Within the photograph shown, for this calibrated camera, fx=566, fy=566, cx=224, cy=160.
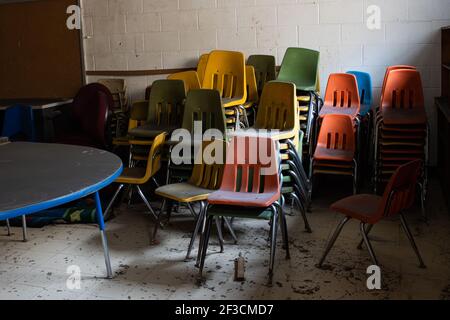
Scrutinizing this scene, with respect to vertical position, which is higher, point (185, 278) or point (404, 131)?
point (404, 131)

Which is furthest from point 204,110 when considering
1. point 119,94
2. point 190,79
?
point 119,94

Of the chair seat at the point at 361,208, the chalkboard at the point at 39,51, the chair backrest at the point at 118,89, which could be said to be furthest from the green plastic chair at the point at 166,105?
the chalkboard at the point at 39,51

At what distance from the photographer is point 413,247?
3605mm

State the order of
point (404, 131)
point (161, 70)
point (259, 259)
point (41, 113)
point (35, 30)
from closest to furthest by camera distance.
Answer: point (259, 259), point (404, 131), point (41, 113), point (161, 70), point (35, 30)

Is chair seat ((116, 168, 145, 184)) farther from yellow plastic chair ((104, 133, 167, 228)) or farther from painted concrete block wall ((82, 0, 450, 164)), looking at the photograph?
painted concrete block wall ((82, 0, 450, 164))

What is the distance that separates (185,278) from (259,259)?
1.83 ft

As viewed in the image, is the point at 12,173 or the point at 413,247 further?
the point at 413,247

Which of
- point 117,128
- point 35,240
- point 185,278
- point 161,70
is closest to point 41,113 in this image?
point 117,128

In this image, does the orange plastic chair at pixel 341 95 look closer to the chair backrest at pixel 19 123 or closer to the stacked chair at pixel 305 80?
the stacked chair at pixel 305 80

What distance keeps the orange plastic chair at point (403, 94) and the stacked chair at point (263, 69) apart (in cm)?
121

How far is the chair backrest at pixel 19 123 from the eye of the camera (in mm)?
5297

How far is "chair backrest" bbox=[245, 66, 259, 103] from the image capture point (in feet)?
17.9
